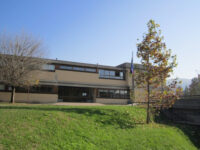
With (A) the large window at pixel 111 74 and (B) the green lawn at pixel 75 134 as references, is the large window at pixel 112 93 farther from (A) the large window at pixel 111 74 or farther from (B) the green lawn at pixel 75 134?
(B) the green lawn at pixel 75 134

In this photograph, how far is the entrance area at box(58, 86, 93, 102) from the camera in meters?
26.9

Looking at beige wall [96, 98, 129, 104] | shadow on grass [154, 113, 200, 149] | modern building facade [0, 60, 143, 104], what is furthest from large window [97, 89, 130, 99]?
shadow on grass [154, 113, 200, 149]

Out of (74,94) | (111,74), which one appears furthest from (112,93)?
(74,94)

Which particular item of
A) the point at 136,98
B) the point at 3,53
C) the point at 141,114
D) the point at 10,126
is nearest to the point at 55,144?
the point at 10,126

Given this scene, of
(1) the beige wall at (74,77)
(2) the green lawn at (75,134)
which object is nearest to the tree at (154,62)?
(2) the green lawn at (75,134)

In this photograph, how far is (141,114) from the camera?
56.2ft

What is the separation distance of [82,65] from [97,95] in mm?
5919

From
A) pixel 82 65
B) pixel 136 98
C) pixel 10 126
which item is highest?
pixel 82 65

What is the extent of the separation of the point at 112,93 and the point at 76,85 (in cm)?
746

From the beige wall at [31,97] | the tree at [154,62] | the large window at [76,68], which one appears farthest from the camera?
the large window at [76,68]

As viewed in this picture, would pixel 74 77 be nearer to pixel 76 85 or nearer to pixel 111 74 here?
pixel 76 85

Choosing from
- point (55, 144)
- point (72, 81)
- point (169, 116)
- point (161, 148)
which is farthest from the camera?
point (72, 81)

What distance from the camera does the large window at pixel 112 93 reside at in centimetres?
2807

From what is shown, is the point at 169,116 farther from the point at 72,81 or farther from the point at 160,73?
the point at 72,81
